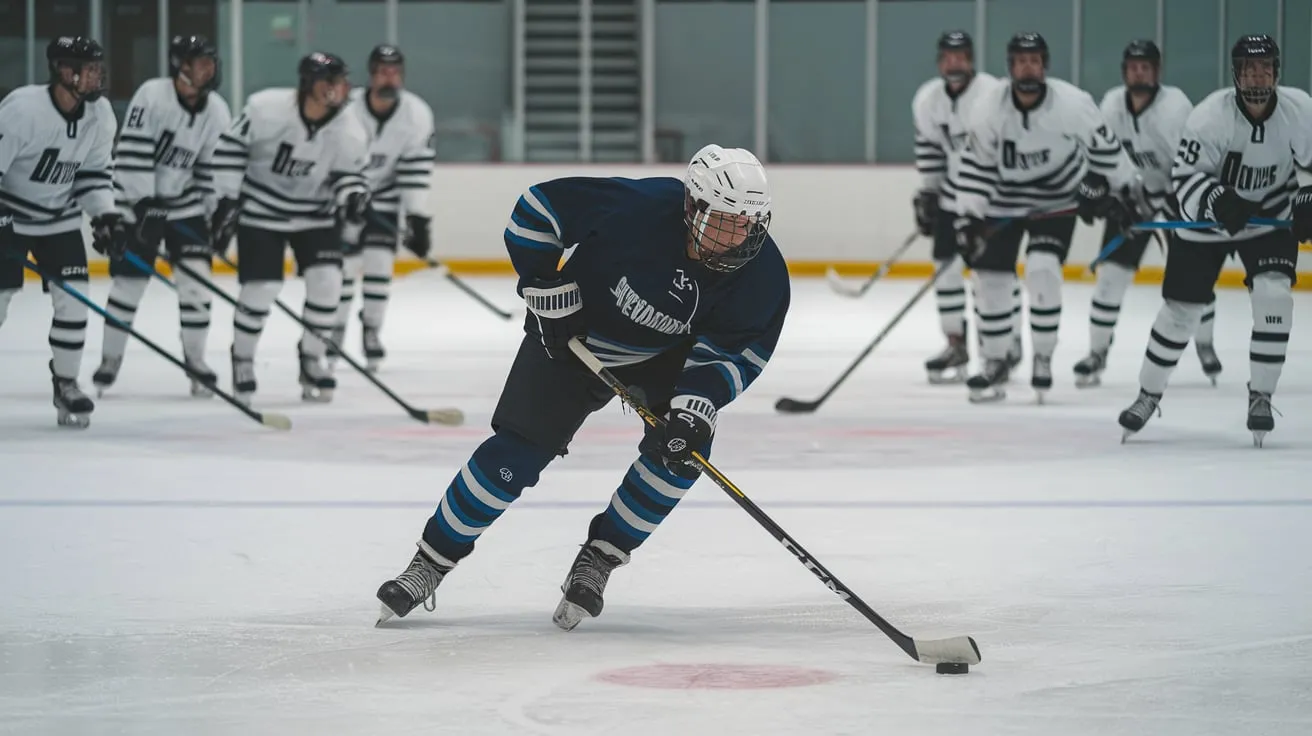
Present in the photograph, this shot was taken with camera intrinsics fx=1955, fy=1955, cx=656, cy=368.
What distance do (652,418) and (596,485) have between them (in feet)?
5.70

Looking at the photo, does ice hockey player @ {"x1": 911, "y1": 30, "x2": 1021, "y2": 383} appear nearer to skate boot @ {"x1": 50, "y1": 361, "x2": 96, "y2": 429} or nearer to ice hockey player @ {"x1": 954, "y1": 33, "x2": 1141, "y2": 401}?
ice hockey player @ {"x1": 954, "y1": 33, "x2": 1141, "y2": 401}

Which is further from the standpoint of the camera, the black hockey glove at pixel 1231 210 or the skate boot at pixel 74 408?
the skate boot at pixel 74 408

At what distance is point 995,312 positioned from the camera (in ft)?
23.3

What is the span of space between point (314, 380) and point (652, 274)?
3.85m

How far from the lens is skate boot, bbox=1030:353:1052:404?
6.82m

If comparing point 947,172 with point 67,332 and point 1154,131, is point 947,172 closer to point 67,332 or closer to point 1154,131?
point 1154,131

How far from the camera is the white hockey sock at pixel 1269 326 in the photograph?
547 centimetres

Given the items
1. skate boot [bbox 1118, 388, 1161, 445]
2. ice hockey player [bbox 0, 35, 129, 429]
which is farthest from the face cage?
ice hockey player [bbox 0, 35, 129, 429]

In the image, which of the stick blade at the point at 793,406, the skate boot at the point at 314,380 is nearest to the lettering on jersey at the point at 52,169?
the skate boot at the point at 314,380

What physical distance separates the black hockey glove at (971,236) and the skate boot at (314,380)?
89.9 inches

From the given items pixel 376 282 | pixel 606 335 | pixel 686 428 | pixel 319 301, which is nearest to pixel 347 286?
pixel 376 282

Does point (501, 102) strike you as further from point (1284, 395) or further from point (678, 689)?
point (678, 689)

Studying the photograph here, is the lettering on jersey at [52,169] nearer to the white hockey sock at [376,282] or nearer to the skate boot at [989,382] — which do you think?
the white hockey sock at [376,282]

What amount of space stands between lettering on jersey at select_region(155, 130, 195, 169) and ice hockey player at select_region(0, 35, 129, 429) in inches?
25.4
